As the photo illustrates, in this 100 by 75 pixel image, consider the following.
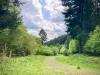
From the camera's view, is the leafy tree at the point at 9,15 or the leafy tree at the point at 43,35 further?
the leafy tree at the point at 43,35

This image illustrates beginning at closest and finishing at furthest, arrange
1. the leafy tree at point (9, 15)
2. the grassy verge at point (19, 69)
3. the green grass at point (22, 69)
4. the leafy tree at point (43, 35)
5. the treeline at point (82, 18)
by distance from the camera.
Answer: the grassy verge at point (19, 69) < the green grass at point (22, 69) < the leafy tree at point (9, 15) < the treeline at point (82, 18) < the leafy tree at point (43, 35)

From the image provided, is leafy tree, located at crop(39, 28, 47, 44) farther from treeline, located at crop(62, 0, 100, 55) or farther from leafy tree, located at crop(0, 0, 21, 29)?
leafy tree, located at crop(0, 0, 21, 29)

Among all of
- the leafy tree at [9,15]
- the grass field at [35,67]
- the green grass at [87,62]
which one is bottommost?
the green grass at [87,62]

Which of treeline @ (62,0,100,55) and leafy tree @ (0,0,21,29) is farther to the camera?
treeline @ (62,0,100,55)

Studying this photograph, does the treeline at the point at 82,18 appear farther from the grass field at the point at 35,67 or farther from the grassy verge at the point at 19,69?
the grassy verge at the point at 19,69

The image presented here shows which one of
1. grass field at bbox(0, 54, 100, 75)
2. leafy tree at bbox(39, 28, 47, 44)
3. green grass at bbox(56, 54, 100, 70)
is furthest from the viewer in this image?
leafy tree at bbox(39, 28, 47, 44)

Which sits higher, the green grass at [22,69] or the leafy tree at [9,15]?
the leafy tree at [9,15]

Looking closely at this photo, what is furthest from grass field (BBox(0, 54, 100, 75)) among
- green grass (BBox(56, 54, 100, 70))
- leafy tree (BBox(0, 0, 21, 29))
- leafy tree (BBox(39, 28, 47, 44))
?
leafy tree (BBox(39, 28, 47, 44))

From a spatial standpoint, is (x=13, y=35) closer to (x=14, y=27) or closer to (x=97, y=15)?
(x=14, y=27)

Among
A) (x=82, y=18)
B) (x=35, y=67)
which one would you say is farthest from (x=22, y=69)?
(x=82, y=18)

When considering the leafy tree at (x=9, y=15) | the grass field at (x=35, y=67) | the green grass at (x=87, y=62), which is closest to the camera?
the grass field at (x=35, y=67)

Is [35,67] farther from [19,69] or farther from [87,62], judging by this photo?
[87,62]

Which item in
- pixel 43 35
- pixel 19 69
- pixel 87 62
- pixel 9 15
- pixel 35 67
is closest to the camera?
pixel 19 69

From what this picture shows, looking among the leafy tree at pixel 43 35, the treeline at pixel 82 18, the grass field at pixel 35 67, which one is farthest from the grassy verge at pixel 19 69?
the leafy tree at pixel 43 35
